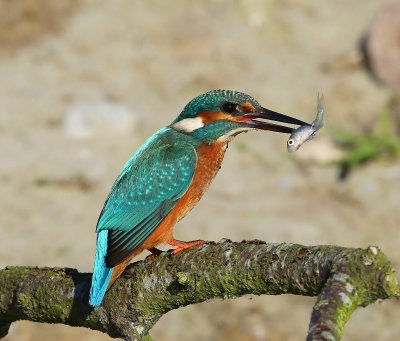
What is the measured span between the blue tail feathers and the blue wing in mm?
161

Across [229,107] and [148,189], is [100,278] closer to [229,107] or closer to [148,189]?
[148,189]

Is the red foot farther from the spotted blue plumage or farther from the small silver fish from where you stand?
the small silver fish

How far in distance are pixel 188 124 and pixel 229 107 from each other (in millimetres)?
188

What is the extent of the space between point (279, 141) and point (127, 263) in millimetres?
5407

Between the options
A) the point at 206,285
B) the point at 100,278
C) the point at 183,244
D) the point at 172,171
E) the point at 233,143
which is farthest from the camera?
the point at 233,143

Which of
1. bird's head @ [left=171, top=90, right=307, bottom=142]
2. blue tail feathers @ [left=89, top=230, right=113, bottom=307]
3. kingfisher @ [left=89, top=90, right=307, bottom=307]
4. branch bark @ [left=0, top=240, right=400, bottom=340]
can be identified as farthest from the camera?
bird's head @ [left=171, top=90, right=307, bottom=142]

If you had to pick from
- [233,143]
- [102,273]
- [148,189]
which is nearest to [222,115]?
[148,189]

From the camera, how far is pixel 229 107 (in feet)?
12.6

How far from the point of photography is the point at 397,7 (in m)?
9.12

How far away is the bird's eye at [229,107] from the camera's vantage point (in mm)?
3822

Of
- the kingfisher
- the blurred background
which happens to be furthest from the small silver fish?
the blurred background

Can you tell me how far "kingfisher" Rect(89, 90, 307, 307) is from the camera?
353 centimetres

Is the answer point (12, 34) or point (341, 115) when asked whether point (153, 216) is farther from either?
point (12, 34)

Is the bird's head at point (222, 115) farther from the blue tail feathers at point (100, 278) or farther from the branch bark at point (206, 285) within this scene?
the branch bark at point (206, 285)
